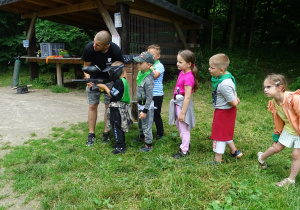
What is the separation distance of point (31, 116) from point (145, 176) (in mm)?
3961

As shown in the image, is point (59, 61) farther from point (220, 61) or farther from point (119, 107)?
point (220, 61)

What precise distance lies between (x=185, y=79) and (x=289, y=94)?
4.02ft

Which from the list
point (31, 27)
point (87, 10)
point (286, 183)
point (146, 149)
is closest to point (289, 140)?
point (286, 183)

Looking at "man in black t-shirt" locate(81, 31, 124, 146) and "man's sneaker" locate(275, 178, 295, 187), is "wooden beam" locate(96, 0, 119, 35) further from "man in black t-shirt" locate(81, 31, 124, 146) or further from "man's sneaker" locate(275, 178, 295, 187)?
"man's sneaker" locate(275, 178, 295, 187)

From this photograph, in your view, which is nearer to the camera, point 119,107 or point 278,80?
point 278,80

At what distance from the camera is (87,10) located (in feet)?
27.6

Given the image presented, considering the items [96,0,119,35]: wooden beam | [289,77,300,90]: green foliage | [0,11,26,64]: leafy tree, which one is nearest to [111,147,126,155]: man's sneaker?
[96,0,119,35]: wooden beam

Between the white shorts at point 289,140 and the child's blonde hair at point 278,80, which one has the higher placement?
the child's blonde hair at point 278,80

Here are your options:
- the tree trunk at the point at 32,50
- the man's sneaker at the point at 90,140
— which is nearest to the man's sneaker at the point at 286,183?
the man's sneaker at the point at 90,140

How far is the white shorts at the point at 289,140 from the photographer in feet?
8.32

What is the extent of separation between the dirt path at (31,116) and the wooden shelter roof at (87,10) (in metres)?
2.95

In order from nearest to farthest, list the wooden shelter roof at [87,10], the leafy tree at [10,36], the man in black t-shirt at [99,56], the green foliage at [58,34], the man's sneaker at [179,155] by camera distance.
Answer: the man's sneaker at [179,155] → the man in black t-shirt at [99,56] → the wooden shelter roof at [87,10] → the green foliage at [58,34] → the leafy tree at [10,36]

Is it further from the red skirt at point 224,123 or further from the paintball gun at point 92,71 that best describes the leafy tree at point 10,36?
the red skirt at point 224,123

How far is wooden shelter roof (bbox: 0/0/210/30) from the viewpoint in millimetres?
7160
